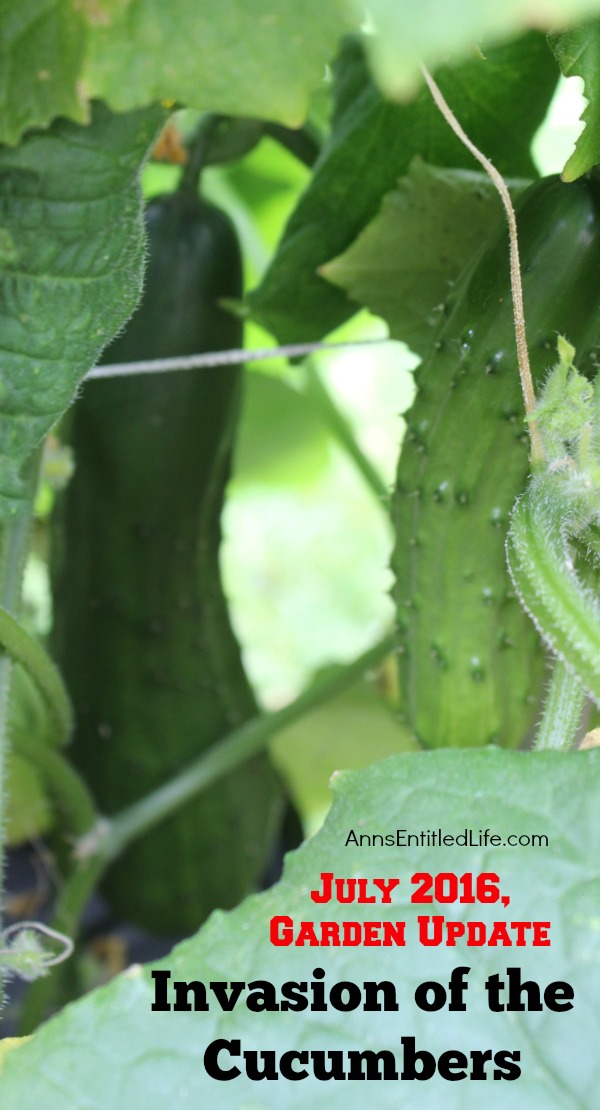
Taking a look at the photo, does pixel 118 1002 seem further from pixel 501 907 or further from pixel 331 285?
pixel 331 285

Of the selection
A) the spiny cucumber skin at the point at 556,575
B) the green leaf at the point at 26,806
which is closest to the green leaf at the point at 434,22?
the spiny cucumber skin at the point at 556,575

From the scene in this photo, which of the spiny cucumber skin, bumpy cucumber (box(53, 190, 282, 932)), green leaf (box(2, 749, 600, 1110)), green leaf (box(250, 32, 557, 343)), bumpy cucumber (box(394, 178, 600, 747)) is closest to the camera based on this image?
green leaf (box(2, 749, 600, 1110))

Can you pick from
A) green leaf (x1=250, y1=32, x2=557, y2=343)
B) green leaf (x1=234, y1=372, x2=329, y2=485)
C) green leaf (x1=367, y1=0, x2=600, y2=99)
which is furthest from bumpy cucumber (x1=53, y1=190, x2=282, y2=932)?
green leaf (x1=367, y1=0, x2=600, y2=99)

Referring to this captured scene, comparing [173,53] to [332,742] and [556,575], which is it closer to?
[556,575]

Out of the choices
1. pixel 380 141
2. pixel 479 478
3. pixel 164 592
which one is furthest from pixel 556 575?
pixel 164 592

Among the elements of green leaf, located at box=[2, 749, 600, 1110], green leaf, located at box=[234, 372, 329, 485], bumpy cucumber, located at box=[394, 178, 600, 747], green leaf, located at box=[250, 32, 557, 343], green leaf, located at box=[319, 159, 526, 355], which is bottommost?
green leaf, located at box=[2, 749, 600, 1110]

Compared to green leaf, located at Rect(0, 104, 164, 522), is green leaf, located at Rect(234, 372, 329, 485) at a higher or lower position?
higher

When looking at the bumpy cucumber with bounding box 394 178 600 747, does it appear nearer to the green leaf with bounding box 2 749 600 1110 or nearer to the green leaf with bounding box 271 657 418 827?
the green leaf with bounding box 2 749 600 1110

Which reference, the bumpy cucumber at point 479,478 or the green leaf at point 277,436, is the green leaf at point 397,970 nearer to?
the bumpy cucumber at point 479,478
